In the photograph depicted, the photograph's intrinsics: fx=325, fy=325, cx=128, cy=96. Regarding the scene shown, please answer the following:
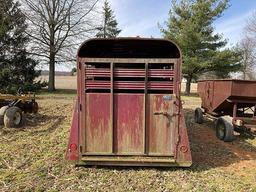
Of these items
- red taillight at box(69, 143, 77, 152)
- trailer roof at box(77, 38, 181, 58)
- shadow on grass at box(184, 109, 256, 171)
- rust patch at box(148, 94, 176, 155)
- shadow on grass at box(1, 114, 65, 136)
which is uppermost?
trailer roof at box(77, 38, 181, 58)

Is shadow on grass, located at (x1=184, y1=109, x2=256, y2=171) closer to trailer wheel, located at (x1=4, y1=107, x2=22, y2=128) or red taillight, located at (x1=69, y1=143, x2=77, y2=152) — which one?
red taillight, located at (x1=69, y1=143, x2=77, y2=152)

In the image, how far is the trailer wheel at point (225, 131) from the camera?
29.4 feet

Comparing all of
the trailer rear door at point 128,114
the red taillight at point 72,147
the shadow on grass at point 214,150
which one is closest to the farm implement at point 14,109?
the red taillight at point 72,147

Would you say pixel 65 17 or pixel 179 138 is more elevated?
pixel 65 17

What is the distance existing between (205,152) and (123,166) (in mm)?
2442

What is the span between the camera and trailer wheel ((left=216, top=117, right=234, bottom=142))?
29.4 feet

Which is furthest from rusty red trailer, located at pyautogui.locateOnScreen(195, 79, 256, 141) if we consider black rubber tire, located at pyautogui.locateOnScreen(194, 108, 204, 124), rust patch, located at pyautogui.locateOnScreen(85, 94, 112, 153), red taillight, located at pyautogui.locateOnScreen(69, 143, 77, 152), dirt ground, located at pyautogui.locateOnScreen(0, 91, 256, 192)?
red taillight, located at pyautogui.locateOnScreen(69, 143, 77, 152)

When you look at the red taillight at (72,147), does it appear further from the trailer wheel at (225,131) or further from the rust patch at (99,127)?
the trailer wheel at (225,131)

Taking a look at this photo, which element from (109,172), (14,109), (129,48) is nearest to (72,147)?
(109,172)

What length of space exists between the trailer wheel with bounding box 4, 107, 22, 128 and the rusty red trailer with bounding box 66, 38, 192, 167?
4.37m

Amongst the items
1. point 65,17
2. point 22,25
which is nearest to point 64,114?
point 22,25

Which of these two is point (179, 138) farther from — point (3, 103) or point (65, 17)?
point (65, 17)

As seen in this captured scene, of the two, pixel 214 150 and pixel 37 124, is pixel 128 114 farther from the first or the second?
pixel 37 124

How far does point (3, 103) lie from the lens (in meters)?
10.9
